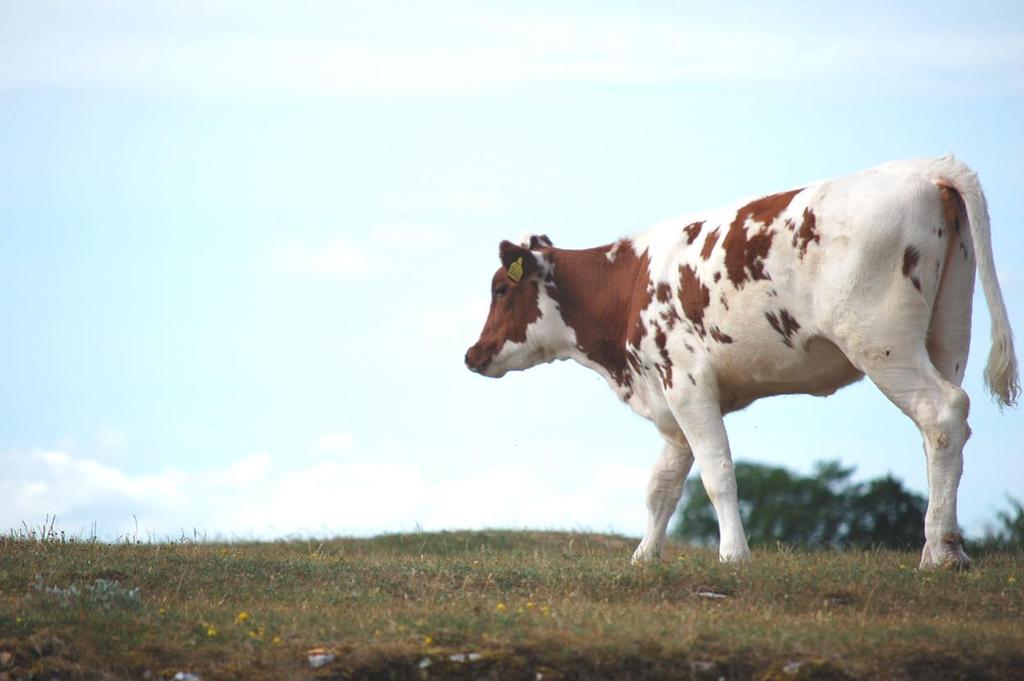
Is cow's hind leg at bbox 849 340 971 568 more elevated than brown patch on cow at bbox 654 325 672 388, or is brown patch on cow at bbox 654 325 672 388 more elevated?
brown patch on cow at bbox 654 325 672 388

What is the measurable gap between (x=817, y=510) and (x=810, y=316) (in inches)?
895

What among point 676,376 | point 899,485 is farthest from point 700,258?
point 899,485

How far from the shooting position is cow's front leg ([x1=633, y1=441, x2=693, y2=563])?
15.6 m

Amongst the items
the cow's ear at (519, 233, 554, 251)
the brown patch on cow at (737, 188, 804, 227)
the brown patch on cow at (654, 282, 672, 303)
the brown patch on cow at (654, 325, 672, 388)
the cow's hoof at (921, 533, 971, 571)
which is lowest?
the cow's hoof at (921, 533, 971, 571)

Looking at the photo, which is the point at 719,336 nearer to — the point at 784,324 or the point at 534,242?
the point at 784,324

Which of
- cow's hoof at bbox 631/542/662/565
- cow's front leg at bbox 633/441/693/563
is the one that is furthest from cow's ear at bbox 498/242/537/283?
cow's hoof at bbox 631/542/662/565

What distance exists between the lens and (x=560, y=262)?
1648cm

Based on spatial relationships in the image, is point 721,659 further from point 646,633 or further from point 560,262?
point 560,262

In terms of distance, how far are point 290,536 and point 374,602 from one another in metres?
8.85

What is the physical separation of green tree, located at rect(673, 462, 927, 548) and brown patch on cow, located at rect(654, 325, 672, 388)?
59.2 feet

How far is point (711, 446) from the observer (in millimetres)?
14453

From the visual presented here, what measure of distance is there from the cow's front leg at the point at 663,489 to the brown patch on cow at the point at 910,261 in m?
3.48

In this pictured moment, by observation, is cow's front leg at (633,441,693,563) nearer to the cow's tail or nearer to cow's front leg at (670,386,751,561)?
cow's front leg at (670,386,751,561)

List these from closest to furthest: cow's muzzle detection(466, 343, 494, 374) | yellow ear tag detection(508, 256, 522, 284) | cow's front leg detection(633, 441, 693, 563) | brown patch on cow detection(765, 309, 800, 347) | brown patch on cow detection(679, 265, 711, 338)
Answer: brown patch on cow detection(765, 309, 800, 347), brown patch on cow detection(679, 265, 711, 338), cow's front leg detection(633, 441, 693, 563), yellow ear tag detection(508, 256, 522, 284), cow's muzzle detection(466, 343, 494, 374)
